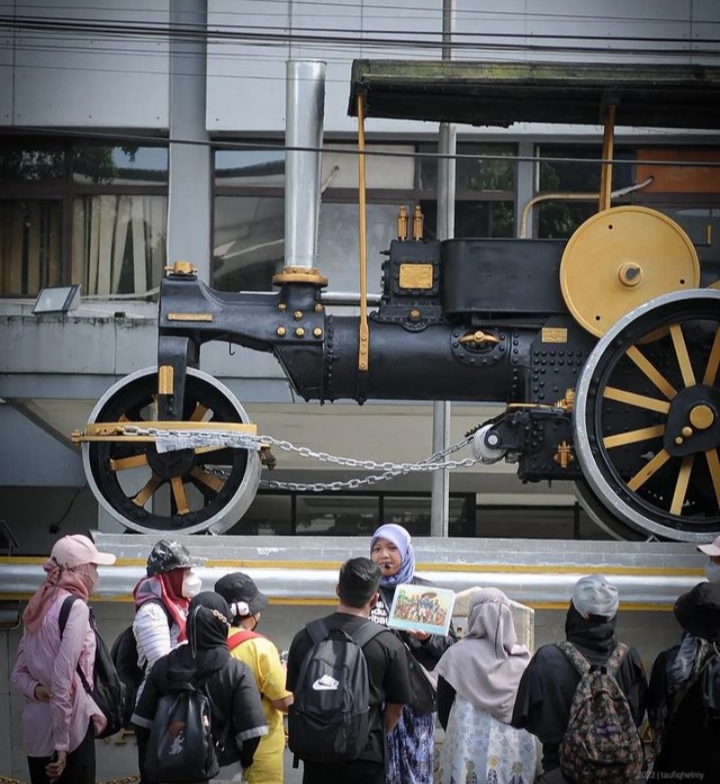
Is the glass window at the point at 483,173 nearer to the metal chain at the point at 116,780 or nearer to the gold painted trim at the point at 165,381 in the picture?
the gold painted trim at the point at 165,381

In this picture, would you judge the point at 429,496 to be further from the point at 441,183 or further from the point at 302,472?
the point at 441,183

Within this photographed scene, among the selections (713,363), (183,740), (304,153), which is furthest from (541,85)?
(183,740)

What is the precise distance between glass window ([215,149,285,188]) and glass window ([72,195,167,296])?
762mm

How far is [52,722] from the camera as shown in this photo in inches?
292

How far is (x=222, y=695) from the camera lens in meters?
6.82

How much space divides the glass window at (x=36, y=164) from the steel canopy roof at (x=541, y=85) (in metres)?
7.54

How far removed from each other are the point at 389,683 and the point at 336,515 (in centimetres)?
1165

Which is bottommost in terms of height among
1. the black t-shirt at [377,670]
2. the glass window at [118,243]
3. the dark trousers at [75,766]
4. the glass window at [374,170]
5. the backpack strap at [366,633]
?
the dark trousers at [75,766]

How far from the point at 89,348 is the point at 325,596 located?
7815 millimetres

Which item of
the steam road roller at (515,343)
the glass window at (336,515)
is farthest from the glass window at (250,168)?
the steam road roller at (515,343)

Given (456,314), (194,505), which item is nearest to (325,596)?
(456,314)

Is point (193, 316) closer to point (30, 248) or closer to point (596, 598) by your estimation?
point (596, 598)

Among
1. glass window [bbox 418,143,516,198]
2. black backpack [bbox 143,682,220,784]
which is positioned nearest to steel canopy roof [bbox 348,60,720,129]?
black backpack [bbox 143,682,220,784]

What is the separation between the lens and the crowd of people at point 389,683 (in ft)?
22.2
